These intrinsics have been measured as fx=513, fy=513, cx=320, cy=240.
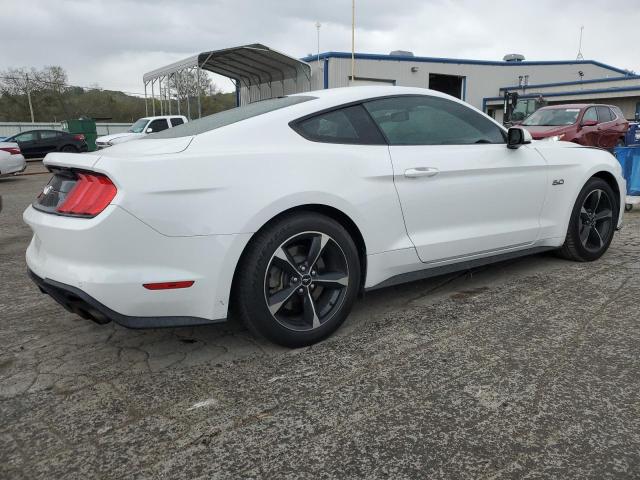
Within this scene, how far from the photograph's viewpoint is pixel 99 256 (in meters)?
2.37

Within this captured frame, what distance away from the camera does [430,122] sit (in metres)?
3.45

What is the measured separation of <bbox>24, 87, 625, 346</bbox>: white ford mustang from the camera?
2402mm

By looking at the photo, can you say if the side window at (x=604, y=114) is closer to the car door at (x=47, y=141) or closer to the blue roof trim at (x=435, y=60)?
the blue roof trim at (x=435, y=60)

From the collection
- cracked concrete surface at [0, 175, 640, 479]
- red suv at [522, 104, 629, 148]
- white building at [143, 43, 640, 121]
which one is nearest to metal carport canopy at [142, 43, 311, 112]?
white building at [143, 43, 640, 121]

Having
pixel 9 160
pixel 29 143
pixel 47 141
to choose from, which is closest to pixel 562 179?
pixel 9 160

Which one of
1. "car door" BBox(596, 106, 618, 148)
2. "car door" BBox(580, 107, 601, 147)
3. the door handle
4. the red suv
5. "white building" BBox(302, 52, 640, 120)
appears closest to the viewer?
the door handle

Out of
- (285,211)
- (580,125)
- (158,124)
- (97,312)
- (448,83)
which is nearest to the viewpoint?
(97,312)

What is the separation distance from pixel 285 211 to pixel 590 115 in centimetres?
1182

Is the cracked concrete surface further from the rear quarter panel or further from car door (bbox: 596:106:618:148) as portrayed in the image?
car door (bbox: 596:106:618:148)

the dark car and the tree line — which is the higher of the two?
the tree line

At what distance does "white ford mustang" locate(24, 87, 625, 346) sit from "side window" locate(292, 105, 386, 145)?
0.01 m

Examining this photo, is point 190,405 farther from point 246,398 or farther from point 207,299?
point 207,299

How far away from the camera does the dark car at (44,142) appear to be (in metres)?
21.7

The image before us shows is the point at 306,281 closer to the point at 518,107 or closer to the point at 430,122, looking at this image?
the point at 430,122
